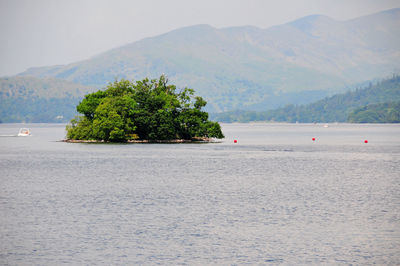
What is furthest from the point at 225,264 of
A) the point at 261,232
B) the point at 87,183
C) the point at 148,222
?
the point at 87,183

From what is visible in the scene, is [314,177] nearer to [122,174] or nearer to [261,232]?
[122,174]

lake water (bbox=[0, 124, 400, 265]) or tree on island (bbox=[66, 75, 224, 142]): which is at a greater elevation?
tree on island (bbox=[66, 75, 224, 142])

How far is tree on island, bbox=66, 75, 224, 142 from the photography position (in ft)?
448

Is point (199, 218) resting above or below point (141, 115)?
below

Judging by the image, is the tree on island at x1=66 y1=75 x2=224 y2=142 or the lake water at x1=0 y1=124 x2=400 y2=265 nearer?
the lake water at x1=0 y1=124 x2=400 y2=265

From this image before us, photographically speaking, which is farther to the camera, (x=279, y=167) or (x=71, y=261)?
(x=279, y=167)

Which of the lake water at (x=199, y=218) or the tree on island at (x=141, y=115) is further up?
the tree on island at (x=141, y=115)

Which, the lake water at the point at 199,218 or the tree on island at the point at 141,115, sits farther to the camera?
the tree on island at the point at 141,115

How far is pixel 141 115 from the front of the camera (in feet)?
451

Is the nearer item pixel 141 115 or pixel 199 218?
pixel 199 218

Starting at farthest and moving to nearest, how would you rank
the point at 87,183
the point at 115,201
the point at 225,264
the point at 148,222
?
the point at 87,183 < the point at 115,201 < the point at 148,222 < the point at 225,264

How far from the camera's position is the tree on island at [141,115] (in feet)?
448

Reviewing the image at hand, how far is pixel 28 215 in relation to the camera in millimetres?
37438

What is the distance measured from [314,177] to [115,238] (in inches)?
1506
